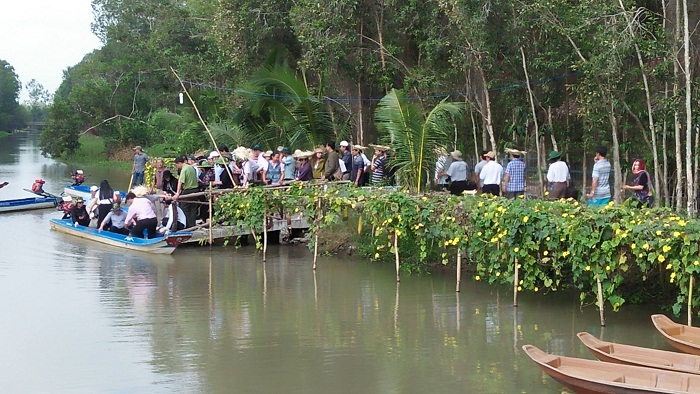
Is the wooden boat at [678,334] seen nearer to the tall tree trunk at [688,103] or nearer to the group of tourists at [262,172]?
the tall tree trunk at [688,103]

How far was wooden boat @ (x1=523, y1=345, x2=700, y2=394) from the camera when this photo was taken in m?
8.32

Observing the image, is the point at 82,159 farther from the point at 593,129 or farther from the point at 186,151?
the point at 593,129

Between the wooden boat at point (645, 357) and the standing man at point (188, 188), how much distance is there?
32.9 ft

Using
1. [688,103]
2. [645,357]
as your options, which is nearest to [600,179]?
[688,103]

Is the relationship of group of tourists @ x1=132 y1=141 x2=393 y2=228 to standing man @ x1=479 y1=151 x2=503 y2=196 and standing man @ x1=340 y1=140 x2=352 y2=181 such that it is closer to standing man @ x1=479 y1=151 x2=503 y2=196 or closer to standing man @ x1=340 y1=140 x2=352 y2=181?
standing man @ x1=340 y1=140 x2=352 y2=181

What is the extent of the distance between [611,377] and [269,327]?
4912 mm

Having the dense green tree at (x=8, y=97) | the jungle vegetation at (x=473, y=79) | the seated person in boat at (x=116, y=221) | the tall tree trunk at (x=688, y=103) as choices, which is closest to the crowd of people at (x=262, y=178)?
the seated person in boat at (x=116, y=221)

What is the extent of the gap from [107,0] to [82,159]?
693 inches

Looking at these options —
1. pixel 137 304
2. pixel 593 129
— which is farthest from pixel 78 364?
pixel 593 129

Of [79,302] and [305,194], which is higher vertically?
[305,194]

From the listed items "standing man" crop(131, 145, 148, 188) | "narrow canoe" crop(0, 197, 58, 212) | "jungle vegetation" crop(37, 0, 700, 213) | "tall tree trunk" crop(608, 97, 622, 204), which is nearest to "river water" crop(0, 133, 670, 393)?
"jungle vegetation" crop(37, 0, 700, 213)

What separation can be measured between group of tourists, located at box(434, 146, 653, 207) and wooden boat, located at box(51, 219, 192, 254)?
500cm

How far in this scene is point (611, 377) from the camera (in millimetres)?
8859

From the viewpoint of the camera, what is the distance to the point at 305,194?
16.3 m
